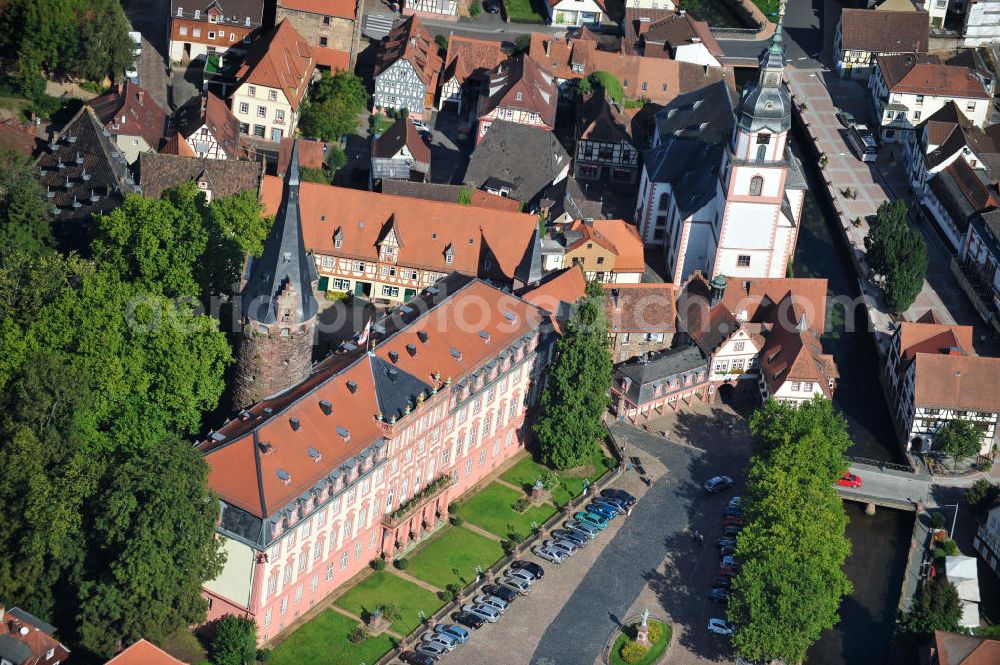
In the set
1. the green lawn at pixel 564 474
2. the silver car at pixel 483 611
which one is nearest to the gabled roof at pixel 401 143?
the green lawn at pixel 564 474

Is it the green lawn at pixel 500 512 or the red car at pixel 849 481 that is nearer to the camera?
the green lawn at pixel 500 512

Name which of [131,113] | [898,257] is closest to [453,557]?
[898,257]

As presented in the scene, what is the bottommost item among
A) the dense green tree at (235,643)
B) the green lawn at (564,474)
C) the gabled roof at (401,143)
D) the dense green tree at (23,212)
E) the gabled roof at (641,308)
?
the dense green tree at (235,643)

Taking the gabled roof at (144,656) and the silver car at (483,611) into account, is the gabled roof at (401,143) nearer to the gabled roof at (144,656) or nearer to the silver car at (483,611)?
the silver car at (483,611)

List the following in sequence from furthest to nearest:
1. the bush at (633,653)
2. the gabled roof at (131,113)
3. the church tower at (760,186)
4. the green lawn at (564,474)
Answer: the gabled roof at (131,113) < the church tower at (760,186) < the green lawn at (564,474) < the bush at (633,653)

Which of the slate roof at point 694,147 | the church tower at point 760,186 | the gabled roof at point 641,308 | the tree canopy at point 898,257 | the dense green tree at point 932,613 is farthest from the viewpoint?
the tree canopy at point 898,257

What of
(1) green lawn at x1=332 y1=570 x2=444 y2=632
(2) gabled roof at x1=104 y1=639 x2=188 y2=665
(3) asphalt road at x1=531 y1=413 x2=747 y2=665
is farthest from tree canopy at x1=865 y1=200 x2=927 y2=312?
(2) gabled roof at x1=104 y1=639 x2=188 y2=665

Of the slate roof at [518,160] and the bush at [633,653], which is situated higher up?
the slate roof at [518,160]
